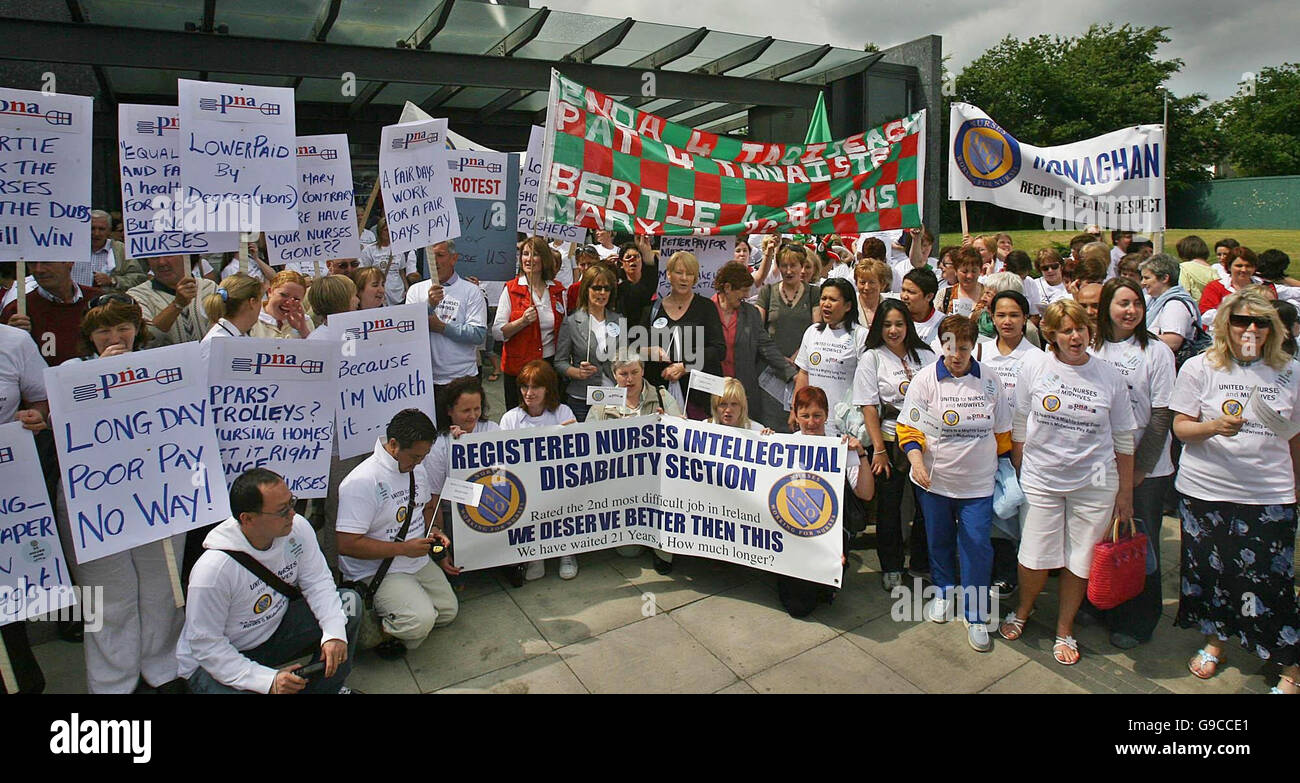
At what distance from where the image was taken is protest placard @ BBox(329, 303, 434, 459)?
5.02 metres

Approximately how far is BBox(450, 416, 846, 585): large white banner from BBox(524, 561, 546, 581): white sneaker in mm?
185

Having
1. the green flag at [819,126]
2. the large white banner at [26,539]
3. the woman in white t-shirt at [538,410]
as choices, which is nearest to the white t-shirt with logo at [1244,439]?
the woman in white t-shirt at [538,410]

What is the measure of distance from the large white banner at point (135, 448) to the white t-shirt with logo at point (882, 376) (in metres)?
3.59

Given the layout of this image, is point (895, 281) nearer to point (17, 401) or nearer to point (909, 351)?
point (909, 351)

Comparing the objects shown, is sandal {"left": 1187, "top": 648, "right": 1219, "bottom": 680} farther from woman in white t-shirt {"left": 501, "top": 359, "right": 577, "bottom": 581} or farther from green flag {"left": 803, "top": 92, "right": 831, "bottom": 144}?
green flag {"left": 803, "top": 92, "right": 831, "bottom": 144}

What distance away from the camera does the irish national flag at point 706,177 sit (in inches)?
224

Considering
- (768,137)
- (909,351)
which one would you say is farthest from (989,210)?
(909,351)

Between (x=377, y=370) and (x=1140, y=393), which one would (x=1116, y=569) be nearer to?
(x=1140, y=393)

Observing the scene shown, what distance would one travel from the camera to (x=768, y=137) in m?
15.8

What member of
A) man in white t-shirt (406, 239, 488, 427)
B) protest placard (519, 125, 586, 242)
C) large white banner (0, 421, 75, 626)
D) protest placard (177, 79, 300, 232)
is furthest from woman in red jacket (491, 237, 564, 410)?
large white banner (0, 421, 75, 626)

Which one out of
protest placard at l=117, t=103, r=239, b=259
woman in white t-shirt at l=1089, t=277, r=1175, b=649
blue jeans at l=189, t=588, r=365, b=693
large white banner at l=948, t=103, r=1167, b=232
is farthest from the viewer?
large white banner at l=948, t=103, r=1167, b=232

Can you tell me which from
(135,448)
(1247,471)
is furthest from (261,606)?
(1247,471)

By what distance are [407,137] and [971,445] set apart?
174 inches

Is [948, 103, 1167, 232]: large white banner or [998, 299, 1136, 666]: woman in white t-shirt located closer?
[998, 299, 1136, 666]: woman in white t-shirt
